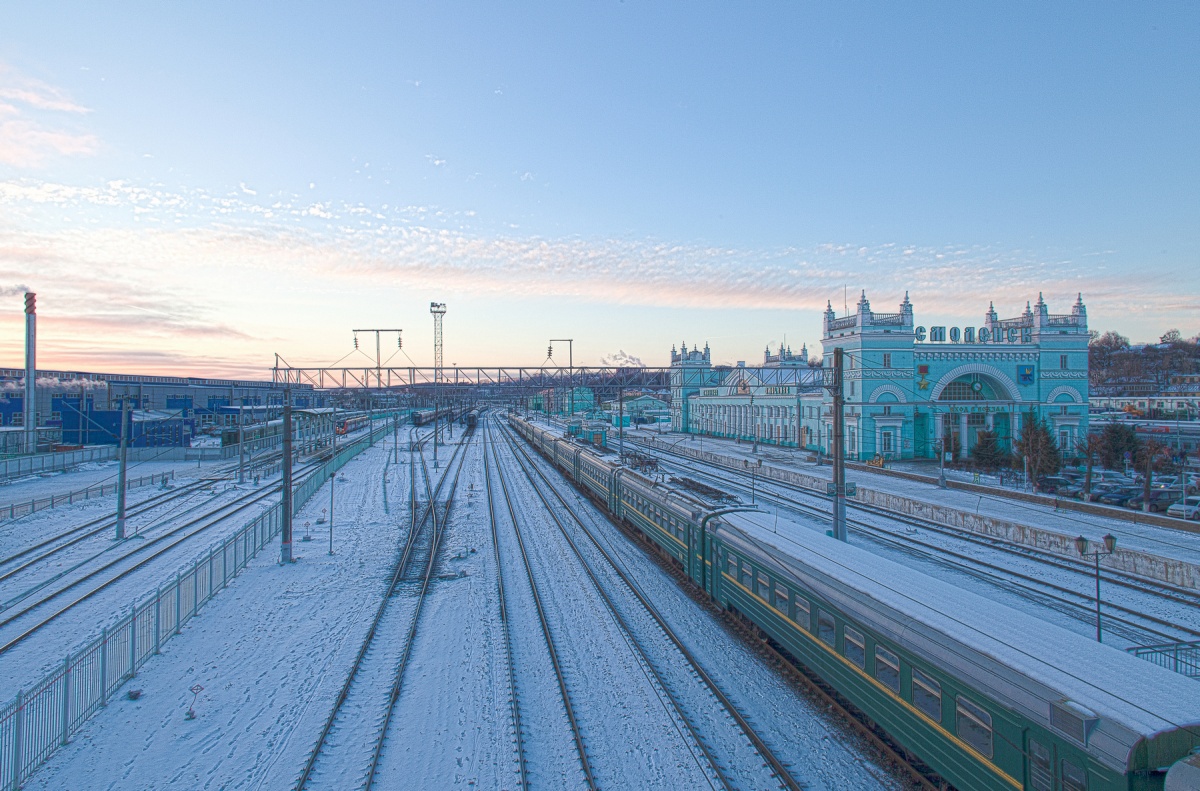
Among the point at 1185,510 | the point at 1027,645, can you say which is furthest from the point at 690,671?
the point at 1185,510

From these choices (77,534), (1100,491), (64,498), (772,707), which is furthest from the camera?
(64,498)

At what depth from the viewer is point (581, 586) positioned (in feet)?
58.1

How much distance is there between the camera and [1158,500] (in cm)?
2803

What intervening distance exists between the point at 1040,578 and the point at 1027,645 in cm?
1351

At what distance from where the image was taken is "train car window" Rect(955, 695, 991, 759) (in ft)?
22.5

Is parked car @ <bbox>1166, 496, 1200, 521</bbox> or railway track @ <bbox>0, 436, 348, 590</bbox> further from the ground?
parked car @ <bbox>1166, 496, 1200, 521</bbox>

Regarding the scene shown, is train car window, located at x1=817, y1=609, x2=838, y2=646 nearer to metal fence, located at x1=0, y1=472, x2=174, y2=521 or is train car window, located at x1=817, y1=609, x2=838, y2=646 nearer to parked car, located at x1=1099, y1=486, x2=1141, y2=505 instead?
parked car, located at x1=1099, y1=486, x2=1141, y2=505

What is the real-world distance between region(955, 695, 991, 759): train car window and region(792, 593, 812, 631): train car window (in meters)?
3.31

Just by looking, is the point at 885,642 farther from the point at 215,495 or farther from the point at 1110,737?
the point at 215,495

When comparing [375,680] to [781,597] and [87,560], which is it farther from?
[87,560]

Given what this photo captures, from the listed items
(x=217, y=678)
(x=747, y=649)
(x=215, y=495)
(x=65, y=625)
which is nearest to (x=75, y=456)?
(x=215, y=495)

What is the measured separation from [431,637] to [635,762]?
21.2 ft

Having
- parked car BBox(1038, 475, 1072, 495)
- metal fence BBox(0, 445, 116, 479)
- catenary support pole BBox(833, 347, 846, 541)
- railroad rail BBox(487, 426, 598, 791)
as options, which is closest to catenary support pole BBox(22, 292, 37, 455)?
metal fence BBox(0, 445, 116, 479)

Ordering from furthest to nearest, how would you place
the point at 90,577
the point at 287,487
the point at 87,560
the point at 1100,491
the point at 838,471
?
the point at 1100,491, the point at 87,560, the point at 287,487, the point at 90,577, the point at 838,471
